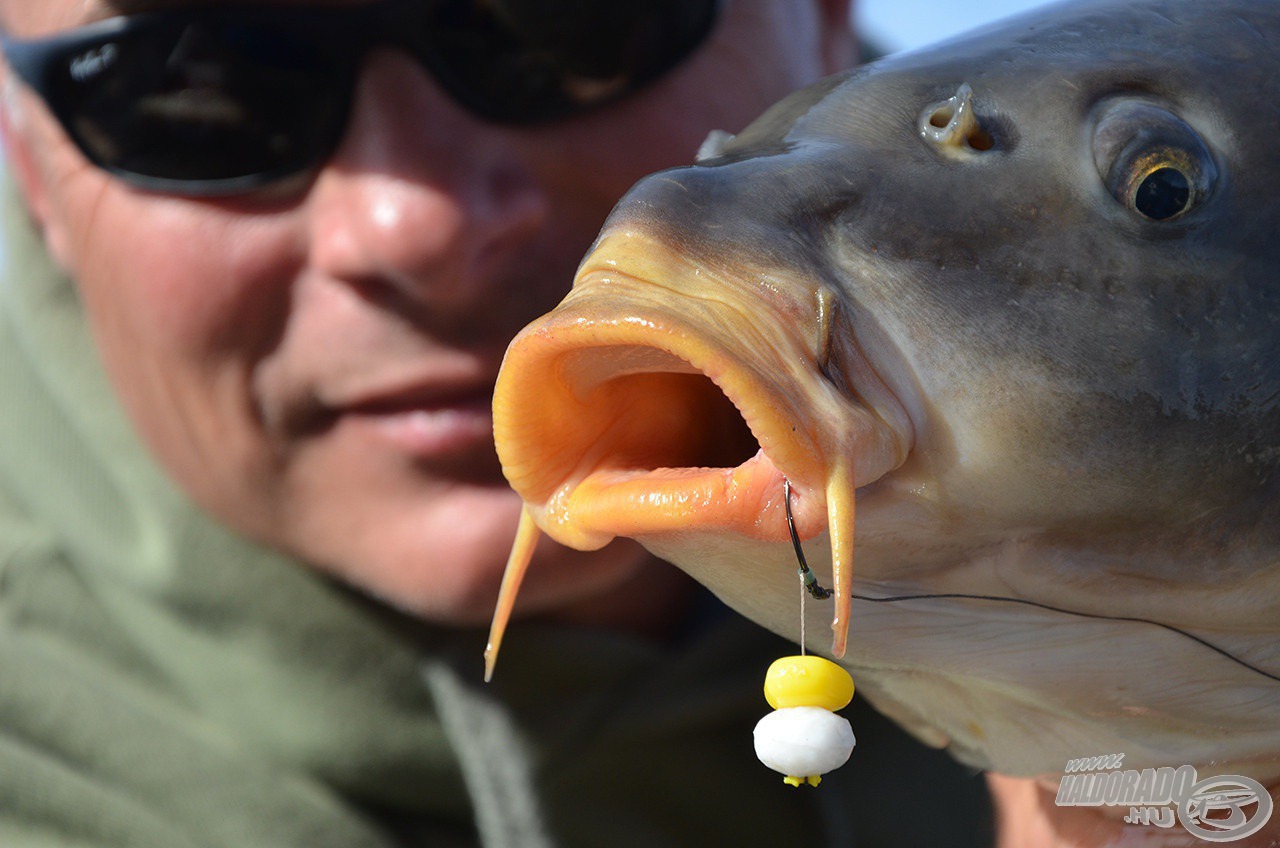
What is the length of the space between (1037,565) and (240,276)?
117 cm

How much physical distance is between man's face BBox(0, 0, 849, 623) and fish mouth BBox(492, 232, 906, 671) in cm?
77

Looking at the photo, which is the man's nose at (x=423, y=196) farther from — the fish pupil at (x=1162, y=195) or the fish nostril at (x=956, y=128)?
the fish pupil at (x=1162, y=195)

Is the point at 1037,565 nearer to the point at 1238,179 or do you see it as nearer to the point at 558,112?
the point at 1238,179

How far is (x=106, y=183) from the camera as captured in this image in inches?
69.3

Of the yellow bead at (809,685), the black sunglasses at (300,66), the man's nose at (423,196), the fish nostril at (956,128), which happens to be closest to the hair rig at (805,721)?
the yellow bead at (809,685)

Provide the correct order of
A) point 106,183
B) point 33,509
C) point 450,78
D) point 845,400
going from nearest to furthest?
point 845,400 < point 450,78 < point 106,183 < point 33,509

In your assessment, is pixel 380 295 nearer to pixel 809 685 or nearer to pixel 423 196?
pixel 423 196

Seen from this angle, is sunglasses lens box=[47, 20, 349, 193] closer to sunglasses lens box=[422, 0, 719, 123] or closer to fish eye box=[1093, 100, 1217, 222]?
sunglasses lens box=[422, 0, 719, 123]

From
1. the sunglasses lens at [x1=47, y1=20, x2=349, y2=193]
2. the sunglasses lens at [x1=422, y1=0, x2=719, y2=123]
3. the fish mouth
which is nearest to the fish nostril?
the fish mouth

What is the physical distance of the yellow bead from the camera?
0.90 metres

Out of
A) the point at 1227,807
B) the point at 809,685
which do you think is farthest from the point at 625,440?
the point at 1227,807

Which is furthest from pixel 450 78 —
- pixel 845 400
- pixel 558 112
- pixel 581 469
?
pixel 845 400

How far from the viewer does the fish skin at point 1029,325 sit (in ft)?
2.69

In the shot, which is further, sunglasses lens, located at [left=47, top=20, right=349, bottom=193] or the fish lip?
sunglasses lens, located at [left=47, top=20, right=349, bottom=193]
